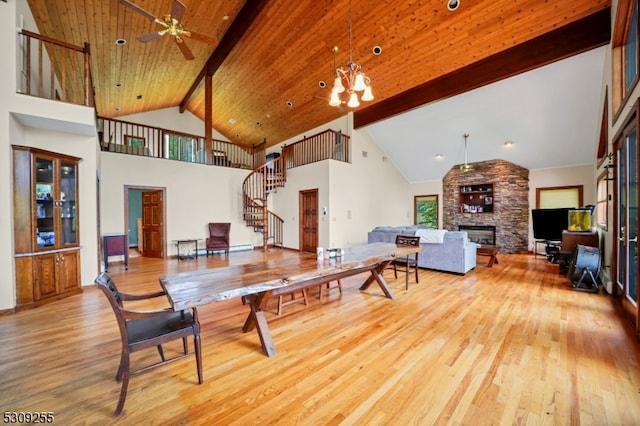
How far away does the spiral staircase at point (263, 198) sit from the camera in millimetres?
8188

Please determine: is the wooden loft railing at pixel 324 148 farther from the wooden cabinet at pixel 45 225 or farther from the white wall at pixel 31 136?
the wooden cabinet at pixel 45 225

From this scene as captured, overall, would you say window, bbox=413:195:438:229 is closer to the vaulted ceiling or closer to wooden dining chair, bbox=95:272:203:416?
the vaulted ceiling

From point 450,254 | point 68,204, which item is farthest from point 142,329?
→ point 450,254

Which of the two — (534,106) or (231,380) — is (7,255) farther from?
(534,106)

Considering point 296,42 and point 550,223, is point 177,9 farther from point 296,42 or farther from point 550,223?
point 550,223

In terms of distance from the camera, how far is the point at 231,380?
1943 mm

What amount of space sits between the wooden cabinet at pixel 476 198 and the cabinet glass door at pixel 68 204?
994 cm

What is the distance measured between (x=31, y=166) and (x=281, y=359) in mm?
3993

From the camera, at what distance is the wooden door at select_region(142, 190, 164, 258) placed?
7211mm

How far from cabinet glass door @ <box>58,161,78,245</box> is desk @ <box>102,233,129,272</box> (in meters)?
1.97

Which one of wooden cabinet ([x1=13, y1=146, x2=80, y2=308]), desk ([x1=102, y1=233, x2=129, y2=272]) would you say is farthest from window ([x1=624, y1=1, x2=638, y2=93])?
desk ([x1=102, y1=233, x2=129, y2=272])

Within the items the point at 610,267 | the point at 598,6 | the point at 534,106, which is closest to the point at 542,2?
the point at 598,6

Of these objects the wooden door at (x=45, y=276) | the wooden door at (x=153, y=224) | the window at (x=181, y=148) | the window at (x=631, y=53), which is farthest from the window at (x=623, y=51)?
the wooden door at (x=153, y=224)

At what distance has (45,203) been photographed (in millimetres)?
3637
